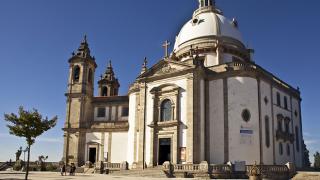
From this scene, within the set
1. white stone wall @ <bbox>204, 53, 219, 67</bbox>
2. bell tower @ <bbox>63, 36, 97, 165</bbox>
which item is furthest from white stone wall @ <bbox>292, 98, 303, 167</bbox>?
bell tower @ <bbox>63, 36, 97, 165</bbox>

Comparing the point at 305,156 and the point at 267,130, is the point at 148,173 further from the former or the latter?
the point at 305,156

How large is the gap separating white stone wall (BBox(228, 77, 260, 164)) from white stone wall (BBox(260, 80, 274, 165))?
101cm

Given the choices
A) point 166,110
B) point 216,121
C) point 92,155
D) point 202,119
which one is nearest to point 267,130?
point 216,121

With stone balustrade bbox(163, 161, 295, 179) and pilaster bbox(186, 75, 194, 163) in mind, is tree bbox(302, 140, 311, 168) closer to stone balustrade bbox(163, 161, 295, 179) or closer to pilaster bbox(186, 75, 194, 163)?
stone balustrade bbox(163, 161, 295, 179)

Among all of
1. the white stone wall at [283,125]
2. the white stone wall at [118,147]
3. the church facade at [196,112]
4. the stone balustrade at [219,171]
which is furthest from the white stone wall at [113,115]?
the white stone wall at [283,125]

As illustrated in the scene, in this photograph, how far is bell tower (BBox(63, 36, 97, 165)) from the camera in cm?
4577

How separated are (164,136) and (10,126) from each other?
16.3 m

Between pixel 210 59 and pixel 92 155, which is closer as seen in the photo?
pixel 210 59

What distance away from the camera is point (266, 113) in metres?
36.3

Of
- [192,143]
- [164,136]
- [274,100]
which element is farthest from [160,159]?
[274,100]

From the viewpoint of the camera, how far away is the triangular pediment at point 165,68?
36.8 meters

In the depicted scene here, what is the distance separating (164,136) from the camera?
36.1 metres

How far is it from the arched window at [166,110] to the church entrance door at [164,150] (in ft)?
7.38

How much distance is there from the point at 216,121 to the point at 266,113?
557cm
